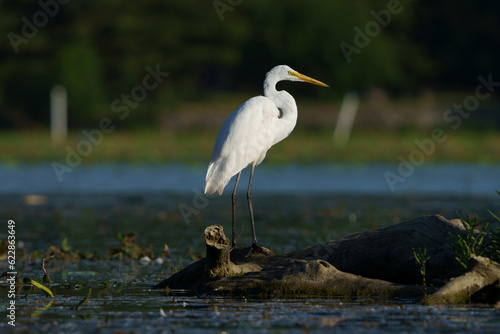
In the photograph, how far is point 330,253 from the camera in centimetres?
940

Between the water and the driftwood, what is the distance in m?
0.29

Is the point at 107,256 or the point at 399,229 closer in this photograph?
the point at 399,229

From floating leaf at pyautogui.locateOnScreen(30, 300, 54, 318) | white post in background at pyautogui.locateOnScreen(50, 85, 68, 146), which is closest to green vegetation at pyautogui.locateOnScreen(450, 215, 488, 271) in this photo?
floating leaf at pyautogui.locateOnScreen(30, 300, 54, 318)

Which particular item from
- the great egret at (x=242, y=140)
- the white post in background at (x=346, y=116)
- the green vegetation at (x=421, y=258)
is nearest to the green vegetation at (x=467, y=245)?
the green vegetation at (x=421, y=258)

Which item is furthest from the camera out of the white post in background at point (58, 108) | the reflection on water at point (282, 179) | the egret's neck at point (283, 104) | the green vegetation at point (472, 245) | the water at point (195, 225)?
the white post in background at point (58, 108)

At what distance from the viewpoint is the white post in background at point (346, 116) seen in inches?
1700

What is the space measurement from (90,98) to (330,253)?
38.7m

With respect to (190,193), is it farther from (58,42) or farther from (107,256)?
(58,42)

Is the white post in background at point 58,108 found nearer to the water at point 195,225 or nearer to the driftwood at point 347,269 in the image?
the water at point 195,225

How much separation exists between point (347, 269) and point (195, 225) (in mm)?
6760

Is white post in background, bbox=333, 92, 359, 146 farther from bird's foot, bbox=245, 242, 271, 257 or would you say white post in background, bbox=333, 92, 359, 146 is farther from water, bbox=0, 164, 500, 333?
bird's foot, bbox=245, 242, 271, 257

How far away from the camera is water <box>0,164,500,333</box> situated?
755 cm

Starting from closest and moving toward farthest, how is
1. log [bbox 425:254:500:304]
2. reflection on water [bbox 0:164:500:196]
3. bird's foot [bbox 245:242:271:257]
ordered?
log [bbox 425:254:500:304]
bird's foot [bbox 245:242:271:257]
reflection on water [bbox 0:164:500:196]

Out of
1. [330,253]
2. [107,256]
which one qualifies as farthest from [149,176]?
[330,253]
